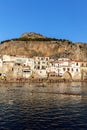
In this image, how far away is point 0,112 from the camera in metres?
36.1

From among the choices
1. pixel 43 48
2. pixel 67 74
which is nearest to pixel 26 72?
pixel 67 74

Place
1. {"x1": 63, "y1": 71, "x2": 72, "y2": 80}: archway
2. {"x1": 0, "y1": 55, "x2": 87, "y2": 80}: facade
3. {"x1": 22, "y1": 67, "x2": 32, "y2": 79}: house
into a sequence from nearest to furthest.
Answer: {"x1": 0, "y1": 55, "x2": 87, "y2": 80}: facade → {"x1": 22, "y1": 67, "x2": 32, "y2": 79}: house → {"x1": 63, "y1": 71, "x2": 72, "y2": 80}: archway

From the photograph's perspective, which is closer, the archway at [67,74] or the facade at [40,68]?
the facade at [40,68]

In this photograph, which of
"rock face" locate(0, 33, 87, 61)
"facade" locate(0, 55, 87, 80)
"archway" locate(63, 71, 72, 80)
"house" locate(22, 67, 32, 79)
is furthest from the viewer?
"rock face" locate(0, 33, 87, 61)

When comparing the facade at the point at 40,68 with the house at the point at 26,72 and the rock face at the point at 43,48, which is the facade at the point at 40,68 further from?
the rock face at the point at 43,48

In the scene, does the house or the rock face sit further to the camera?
the rock face

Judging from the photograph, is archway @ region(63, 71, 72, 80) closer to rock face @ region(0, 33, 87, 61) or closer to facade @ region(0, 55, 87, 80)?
facade @ region(0, 55, 87, 80)

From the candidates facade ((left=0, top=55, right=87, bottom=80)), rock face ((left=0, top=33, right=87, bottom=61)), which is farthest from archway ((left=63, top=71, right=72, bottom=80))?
rock face ((left=0, top=33, right=87, bottom=61))

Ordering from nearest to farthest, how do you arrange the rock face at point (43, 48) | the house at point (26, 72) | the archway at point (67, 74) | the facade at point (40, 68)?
1. the facade at point (40, 68)
2. the house at point (26, 72)
3. the archway at point (67, 74)
4. the rock face at point (43, 48)

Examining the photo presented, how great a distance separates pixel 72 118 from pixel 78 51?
158081 mm

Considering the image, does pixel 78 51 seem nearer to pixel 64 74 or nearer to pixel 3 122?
pixel 64 74

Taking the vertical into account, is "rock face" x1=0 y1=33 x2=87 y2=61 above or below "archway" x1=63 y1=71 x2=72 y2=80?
above

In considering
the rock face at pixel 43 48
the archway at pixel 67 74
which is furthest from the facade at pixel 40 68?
the rock face at pixel 43 48

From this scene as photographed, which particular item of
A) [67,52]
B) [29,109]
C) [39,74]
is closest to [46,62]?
[39,74]
